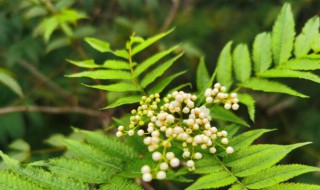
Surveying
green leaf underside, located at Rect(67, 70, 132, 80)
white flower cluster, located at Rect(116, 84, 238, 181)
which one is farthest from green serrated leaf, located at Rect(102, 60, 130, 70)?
white flower cluster, located at Rect(116, 84, 238, 181)

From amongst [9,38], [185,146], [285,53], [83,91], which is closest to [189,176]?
[83,91]

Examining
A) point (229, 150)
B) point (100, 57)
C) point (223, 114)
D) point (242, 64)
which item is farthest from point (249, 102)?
point (100, 57)

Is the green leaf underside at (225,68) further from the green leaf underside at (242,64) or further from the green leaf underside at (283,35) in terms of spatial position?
the green leaf underside at (283,35)

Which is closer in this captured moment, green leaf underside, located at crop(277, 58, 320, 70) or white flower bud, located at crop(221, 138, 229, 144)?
white flower bud, located at crop(221, 138, 229, 144)

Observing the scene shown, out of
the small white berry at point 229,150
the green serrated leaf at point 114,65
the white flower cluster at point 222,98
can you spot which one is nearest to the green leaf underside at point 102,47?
the green serrated leaf at point 114,65

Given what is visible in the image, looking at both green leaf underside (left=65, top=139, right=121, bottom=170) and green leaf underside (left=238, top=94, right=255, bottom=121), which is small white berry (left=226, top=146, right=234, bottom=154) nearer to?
green leaf underside (left=238, top=94, right=255, bottom=121)

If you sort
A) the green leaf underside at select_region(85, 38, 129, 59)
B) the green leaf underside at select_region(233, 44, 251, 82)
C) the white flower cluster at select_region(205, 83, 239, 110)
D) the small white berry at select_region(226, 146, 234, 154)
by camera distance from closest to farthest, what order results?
the small white berry at select_region(226, 146, 234, 154)
the white flower cluster at select_region(205, 83, 239, 110)
the green leaf underside at select_region(85, 38, 129, 59)
the green leaf underside at select_region(233, 44, 251, 82)

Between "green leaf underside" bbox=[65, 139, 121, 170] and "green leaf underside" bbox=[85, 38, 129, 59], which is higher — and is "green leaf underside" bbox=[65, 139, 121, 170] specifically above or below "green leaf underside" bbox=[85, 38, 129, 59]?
below

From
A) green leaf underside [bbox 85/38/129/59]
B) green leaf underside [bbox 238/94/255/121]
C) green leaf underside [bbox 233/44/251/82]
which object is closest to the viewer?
green leaf underside [bbox 238/94/255/121]
